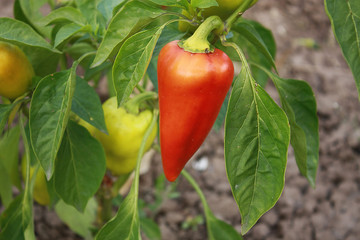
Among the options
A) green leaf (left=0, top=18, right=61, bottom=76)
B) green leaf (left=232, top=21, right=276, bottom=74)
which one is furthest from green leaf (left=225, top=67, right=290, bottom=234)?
green leaf (left=0, top=18, right=61, bottom=76)

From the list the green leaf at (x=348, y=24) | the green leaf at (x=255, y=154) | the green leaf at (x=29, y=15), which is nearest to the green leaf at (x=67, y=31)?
the green leaf at (x=29, y=15)

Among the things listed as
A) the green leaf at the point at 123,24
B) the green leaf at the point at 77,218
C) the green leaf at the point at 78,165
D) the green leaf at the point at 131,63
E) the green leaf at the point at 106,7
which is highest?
the green leaf at the point at 123,24

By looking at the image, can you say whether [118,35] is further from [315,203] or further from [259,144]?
[315,203]

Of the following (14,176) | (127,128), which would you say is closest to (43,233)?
(14,176)

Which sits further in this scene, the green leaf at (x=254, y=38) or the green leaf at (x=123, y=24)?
the green leaf at (x=254, y=38)

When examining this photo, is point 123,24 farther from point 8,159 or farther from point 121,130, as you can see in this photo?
point 8,159

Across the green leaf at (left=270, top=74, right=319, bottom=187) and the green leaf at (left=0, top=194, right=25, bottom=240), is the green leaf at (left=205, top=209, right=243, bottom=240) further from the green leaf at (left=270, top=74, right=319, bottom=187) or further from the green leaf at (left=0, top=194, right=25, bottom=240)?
the green leaf at (left=0, top=194, right=25, bottom=240)

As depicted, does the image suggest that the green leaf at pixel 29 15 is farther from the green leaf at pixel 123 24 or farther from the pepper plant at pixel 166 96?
the green leaf at pixel 123 24
